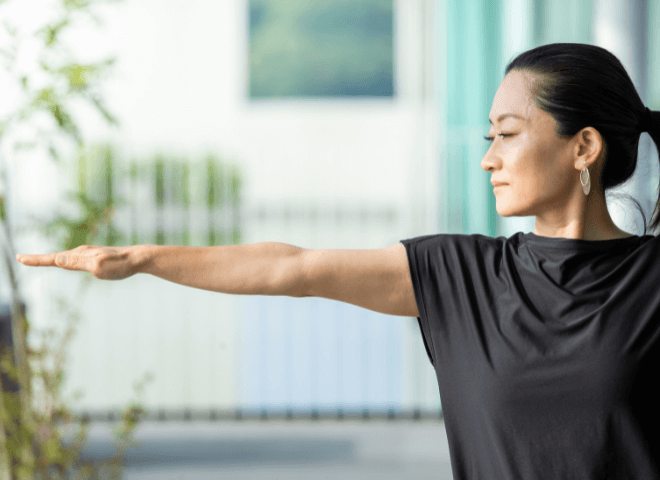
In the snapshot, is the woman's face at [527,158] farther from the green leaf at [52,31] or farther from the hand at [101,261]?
the green leaf at [52,31]

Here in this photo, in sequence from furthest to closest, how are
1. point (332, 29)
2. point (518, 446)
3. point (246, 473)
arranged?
point (332, 29)
point (246, 473)
point (518, 446)

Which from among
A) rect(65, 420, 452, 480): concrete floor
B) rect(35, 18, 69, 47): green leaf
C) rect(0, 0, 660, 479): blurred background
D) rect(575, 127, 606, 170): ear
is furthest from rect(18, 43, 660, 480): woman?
rect(65, 420, 452, 480): concrete floor

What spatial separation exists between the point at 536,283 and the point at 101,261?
532mm

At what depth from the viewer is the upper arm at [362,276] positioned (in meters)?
0.77

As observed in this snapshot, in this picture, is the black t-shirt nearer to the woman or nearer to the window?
the woman

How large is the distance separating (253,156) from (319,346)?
851 mm

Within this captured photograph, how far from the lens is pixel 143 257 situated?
2.41ft

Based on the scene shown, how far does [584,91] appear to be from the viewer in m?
0.76

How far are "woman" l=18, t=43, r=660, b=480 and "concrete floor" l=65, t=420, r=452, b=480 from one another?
182 centimetres

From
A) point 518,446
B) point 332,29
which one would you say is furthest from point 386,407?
point 518,446

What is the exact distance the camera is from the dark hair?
762 millimetres

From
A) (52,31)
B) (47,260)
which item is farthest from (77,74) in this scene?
(47,260)

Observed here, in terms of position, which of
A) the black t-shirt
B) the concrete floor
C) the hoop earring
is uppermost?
the hoop earring

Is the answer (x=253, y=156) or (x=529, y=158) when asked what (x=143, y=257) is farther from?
(x=253, y=156)
